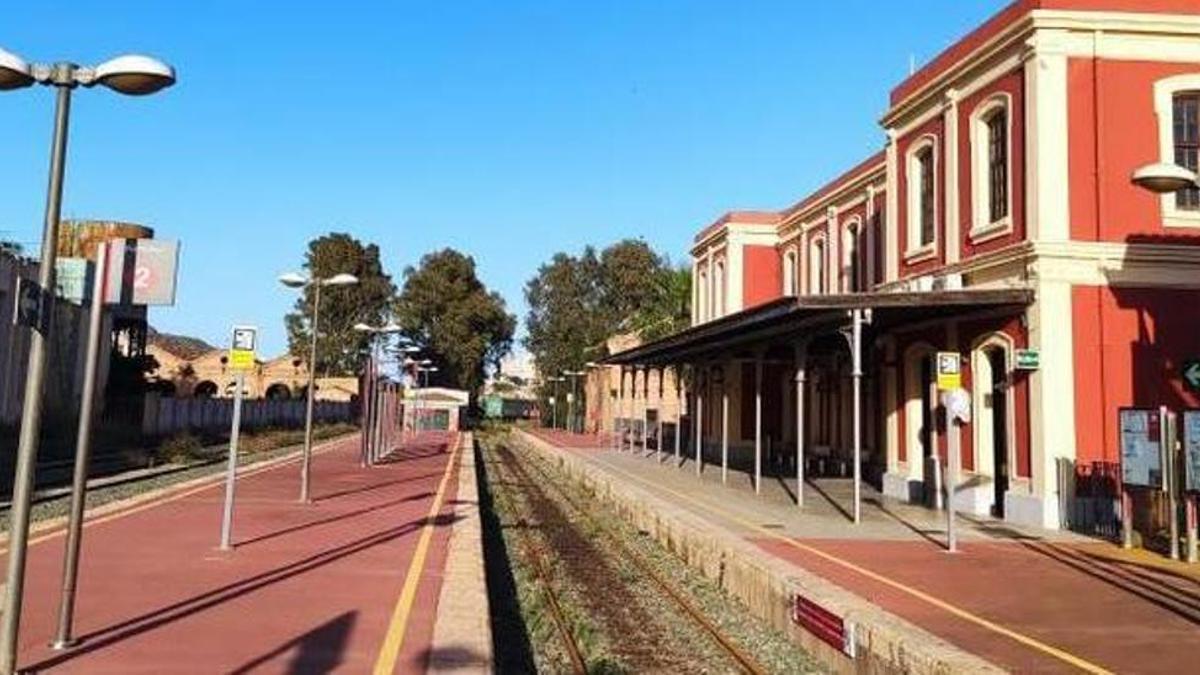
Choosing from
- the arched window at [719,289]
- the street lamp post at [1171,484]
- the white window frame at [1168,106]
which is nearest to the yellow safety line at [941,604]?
the street lamp post at [1171,484]

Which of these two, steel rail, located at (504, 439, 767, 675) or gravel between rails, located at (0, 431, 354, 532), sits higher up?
gravel between rails, located at (0, 431, 354, 532)

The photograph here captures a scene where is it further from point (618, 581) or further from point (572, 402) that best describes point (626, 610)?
point (572, 402)

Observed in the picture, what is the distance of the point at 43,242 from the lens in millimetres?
6578

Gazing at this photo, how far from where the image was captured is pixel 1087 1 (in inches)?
723

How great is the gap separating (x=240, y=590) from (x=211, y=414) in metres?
46.3

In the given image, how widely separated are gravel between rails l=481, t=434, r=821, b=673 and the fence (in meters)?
17.5

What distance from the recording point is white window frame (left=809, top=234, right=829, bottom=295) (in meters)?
34.5

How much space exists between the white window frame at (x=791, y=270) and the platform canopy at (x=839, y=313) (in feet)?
34.4

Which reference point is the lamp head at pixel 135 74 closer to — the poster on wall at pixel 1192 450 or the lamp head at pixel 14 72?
the lamp head at pixel 14 72

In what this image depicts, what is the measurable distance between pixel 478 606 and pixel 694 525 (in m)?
7.97

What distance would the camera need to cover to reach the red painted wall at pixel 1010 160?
61.5ft

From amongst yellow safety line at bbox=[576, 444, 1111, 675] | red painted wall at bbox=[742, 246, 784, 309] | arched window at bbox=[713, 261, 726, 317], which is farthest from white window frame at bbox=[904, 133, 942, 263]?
arched window at bbox=[713, 261, 726, 317]

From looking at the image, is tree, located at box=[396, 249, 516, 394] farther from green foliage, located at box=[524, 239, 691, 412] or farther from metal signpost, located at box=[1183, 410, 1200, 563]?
metal signpost, located at box=[1183, 410, 1200, 563]

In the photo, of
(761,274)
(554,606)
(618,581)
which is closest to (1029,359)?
(618,581)
